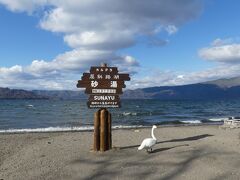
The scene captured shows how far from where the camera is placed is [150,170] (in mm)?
12141

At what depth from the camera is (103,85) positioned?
616 inches

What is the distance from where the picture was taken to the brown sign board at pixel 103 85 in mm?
15484

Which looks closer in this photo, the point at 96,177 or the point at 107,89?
the point at 96,177

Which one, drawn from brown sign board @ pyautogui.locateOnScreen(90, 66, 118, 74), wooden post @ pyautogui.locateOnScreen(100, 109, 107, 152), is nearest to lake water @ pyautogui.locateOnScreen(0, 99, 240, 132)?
wooden post @ pyautogui.locateOnScreen(100, 109, 107, 152)

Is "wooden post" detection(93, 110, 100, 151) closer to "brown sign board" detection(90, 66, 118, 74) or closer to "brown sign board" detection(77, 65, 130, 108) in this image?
"brown sign board" detection(77, 65, 130, 108)

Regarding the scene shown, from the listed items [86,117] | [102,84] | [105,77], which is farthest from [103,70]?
[86,117]

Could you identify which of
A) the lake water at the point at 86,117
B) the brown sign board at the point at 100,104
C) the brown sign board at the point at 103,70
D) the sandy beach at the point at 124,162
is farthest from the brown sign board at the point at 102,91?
the lake water at the point at 86,117

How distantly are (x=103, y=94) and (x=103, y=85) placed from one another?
1.12ft

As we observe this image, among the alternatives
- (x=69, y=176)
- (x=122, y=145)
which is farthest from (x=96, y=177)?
(x=122, y=145)

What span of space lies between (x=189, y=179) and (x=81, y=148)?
6.33 m

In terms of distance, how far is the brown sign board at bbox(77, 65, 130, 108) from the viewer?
15.5 m

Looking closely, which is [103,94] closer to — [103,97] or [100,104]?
[103,97]

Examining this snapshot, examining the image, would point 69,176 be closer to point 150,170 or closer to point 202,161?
point 150,170

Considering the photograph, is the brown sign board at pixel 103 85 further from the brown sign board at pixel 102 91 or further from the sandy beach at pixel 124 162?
the sandy beach at pixel 124 162
